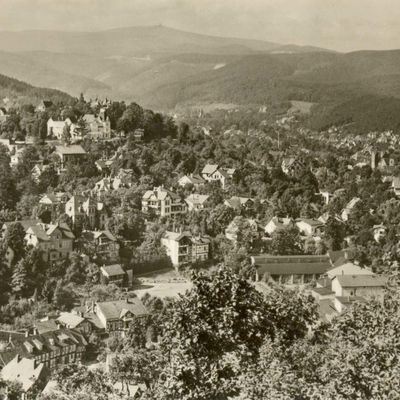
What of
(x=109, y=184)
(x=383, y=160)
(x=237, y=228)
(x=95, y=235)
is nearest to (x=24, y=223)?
(x=95, y=235)

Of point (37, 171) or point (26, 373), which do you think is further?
point (37, 171)

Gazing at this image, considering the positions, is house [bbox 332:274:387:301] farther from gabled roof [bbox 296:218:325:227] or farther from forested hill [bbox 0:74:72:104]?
forested hill [bbox 0:74:72:104]

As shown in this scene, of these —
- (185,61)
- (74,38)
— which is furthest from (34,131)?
(74,38)

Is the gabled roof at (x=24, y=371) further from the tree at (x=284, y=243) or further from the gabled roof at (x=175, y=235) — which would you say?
the tree at (x=284, y=243)

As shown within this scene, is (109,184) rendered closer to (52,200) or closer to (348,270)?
(52,200)

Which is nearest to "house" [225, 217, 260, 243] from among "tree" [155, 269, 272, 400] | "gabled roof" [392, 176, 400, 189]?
"gabled roof" [392, 176, 400, 189]

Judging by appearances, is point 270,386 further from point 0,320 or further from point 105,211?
point 105,211

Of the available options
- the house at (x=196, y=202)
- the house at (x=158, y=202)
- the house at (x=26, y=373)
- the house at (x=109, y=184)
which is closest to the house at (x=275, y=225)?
the house at (x=196, y=202)

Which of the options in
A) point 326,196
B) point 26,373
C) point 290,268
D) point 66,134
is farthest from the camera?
point 326,196
